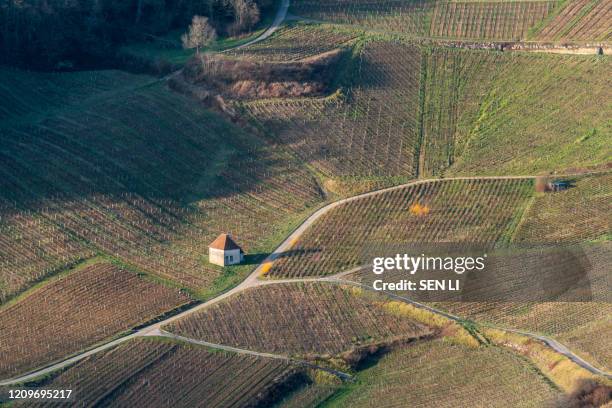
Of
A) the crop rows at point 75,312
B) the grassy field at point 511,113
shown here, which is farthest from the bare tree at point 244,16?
the crop rows at point 75,312

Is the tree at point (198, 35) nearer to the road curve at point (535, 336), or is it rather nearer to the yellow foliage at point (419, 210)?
the yellow foliage at point (419, 210)

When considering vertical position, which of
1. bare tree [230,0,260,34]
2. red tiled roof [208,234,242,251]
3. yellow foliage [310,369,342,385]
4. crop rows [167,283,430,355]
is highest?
bare tree [230,0,260,34]

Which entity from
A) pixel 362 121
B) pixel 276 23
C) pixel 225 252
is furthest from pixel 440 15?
pixel 225 252

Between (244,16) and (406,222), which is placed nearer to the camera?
(406,222)

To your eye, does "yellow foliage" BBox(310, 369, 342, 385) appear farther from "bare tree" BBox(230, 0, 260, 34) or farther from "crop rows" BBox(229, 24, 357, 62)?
"bare tree" BBox(230, 0, 260, 34)

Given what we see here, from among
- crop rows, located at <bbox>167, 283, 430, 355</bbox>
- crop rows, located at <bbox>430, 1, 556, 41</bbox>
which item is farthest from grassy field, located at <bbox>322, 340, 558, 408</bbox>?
crop rows, located at <bbox>430, 1, 556, 41</bbox>

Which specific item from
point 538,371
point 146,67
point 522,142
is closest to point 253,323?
point 538,371

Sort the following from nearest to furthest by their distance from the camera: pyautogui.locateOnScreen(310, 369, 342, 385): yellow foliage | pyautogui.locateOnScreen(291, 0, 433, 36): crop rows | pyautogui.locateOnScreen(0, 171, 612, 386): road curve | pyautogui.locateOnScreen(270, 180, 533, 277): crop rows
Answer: pyautogui.locateOnScreen(0, 171, 612, 386): road curve < pyautogui.locateOnScreen(310, 369, 342, 385): yellow foliage < pyautogui.locateOnScreen(270, 180, 533, 277): crop rows < pyautogui.locateOnScreen(291, 0, 433, 36): crop rows

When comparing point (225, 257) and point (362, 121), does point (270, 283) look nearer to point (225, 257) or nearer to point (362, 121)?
point (225, 257)
